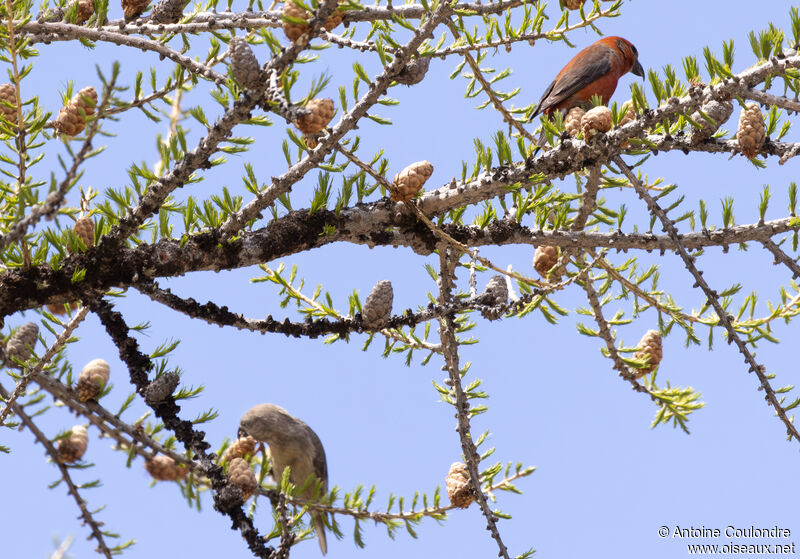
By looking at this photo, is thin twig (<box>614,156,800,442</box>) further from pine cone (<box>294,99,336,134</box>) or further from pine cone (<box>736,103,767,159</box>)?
pine cone (<box>294,99,336,134</box>)

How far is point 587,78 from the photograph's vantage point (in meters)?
4.96

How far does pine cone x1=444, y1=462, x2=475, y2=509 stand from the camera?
2867 mm

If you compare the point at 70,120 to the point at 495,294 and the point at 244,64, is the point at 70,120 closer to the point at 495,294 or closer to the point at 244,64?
the point at 244,64

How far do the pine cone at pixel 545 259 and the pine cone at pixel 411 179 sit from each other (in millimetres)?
877

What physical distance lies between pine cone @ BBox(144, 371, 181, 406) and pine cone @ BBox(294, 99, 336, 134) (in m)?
1.04

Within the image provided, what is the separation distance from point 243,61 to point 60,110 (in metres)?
1.33

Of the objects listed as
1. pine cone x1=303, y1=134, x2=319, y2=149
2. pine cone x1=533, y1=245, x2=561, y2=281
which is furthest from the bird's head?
pine cone x1=303, y1=134, x2=319, y2=149

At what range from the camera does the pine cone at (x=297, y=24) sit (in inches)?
72.6

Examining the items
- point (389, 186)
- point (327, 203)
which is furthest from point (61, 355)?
point (389, 186)

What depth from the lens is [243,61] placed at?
189cm

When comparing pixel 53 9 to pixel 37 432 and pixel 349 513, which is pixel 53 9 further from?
pixel 349 513

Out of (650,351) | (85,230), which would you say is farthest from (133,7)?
(650,351)

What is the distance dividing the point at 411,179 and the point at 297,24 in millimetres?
937

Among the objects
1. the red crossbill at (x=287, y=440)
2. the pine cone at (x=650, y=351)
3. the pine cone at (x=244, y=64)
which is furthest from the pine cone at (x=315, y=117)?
the red crossbill at (x=287, y=440)
